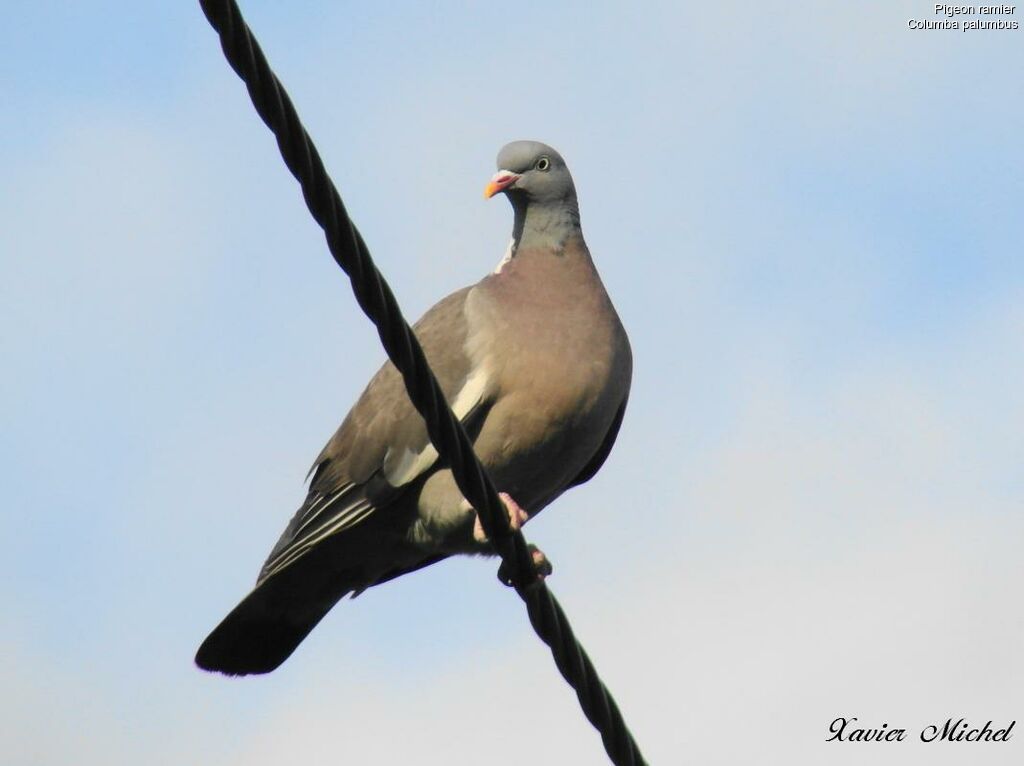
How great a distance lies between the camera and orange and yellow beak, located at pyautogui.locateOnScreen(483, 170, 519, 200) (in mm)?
5227

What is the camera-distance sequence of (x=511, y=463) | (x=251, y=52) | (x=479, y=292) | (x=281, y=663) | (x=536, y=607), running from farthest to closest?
(x=281, y=663) → (x=479, y=292) → (x=511, y=463) → (x=536, y=607) → (x=251, y=52)

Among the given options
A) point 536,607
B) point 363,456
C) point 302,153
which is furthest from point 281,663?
point 302,153

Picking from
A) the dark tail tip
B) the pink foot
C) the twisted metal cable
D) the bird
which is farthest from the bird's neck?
the twisted metal cable

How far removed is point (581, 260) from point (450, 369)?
0.63 m

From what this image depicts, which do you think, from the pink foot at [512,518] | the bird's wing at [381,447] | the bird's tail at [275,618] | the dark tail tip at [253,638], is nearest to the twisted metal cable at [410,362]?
the pink foot at [512,518]

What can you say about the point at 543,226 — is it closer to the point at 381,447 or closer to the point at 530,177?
the point at 530,177

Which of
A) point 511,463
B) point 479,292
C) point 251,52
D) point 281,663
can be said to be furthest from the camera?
point 281,663

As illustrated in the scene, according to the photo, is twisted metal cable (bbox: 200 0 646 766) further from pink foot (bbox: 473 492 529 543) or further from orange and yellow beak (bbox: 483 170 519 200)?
orange and yellow beak (bbox: 483 170 519 200)

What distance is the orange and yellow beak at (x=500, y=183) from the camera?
5227 millimetres

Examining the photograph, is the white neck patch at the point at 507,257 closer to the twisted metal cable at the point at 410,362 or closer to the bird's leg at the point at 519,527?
the bird's leg at the point at 519,527

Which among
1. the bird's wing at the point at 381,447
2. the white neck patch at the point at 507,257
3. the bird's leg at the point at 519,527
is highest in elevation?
the white neck patch at the point at 507,257

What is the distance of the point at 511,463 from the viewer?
15.5 feet

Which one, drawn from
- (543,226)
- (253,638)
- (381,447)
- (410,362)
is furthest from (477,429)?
(410,362)

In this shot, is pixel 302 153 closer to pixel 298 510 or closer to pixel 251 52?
pixel 251 52
